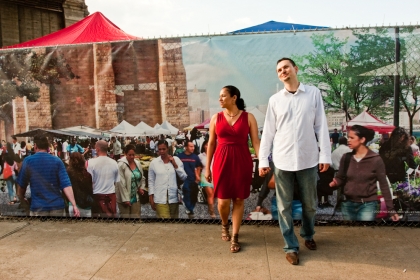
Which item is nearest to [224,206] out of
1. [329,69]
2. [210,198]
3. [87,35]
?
[210,198]

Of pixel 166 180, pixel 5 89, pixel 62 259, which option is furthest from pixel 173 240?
pixel 5 89

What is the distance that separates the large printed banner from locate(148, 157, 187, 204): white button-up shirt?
0.50 feet

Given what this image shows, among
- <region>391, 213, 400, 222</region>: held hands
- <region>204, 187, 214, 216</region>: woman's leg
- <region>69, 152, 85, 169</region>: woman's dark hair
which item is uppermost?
<region>69, 152, 85, 169</region>: woman's dark hair

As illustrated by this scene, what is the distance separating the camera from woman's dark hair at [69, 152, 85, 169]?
15.2 ft

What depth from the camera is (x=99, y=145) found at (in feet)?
15.0

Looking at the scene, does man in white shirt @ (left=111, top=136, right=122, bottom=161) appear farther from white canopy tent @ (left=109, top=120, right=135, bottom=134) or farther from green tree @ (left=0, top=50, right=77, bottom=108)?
green tree @ (left=0, top=50, right=77, bottom=108)

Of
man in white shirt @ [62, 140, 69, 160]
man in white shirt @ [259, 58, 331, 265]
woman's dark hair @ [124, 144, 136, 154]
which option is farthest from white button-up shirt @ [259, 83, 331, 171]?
man in white shirt @ [62, 140, 69, 160]

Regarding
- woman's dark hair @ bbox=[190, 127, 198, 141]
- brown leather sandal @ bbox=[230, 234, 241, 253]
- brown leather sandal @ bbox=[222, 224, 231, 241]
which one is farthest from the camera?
woman's dark hair @ bbox=[190, 127, 198, 141]

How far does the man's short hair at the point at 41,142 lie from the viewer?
4707 millimetres

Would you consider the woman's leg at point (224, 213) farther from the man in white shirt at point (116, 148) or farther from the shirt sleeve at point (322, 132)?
the man in white shirt at point (116, 148)

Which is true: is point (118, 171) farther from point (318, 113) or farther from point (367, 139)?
point (367, 139)

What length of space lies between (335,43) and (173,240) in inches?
113

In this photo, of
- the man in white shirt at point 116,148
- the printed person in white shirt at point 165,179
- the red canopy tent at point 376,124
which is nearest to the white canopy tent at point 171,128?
the printed person in white shirt at point 165,179

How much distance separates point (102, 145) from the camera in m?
4.58
